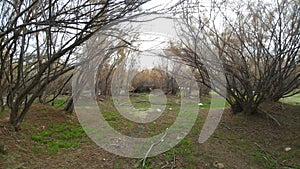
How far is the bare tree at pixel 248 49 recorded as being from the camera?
4293 mm

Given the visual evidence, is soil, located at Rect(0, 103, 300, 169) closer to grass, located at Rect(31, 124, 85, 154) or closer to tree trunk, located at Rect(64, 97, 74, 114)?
grass, located at Rect(31, 124, 85, 154)

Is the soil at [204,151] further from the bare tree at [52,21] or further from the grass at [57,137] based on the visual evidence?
the bare tree at [52,21]

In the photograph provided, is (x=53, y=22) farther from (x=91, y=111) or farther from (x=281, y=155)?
(x=281, y=155)

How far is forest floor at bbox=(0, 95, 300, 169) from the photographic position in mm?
2945

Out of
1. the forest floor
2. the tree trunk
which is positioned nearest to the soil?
the forest floor

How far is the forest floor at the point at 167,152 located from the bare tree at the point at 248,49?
0.71 meters

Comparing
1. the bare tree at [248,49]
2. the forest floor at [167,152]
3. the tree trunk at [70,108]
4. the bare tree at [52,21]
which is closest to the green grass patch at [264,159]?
the forest floor at [167,152]

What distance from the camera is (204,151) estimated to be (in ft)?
11.1

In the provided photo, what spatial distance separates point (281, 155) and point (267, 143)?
1.42ft

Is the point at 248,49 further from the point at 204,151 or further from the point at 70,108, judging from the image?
the point at 70,108

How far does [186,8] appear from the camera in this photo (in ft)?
10.7

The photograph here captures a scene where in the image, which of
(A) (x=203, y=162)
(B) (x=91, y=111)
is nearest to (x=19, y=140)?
(B) (x=91, y=111)

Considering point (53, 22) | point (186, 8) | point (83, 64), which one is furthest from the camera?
point (83, 64)

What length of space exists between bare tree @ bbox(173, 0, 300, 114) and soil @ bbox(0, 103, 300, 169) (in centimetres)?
78
